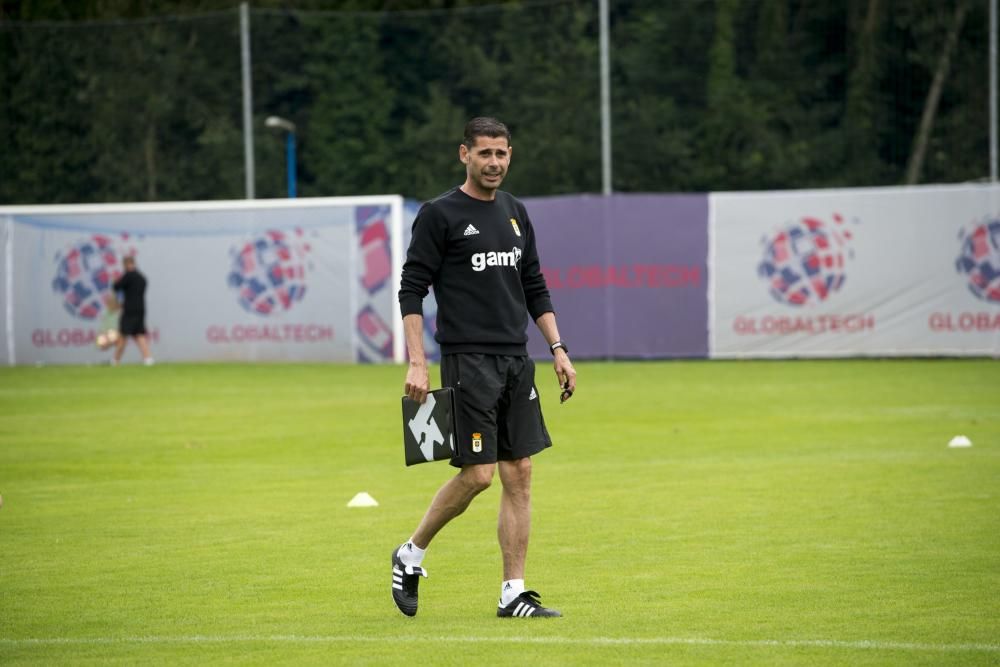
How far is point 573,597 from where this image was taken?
823cm

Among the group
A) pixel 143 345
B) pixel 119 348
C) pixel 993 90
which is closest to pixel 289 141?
pixel 143 345

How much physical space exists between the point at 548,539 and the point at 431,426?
2.76 m

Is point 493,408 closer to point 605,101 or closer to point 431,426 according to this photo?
point 431,426

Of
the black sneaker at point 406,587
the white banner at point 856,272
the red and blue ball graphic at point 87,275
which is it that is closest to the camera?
the black sneaker at point 406,587

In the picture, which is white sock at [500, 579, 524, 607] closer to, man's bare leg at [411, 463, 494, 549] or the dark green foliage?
man's bare leg at [411, 463, 494, 549]

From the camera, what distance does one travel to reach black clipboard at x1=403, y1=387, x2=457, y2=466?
7652 mm

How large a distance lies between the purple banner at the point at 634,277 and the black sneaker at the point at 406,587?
70.1 ft

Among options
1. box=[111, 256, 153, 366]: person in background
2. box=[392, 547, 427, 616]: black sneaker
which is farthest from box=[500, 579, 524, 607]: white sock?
box=[111, 256, 153, 366]: person in background

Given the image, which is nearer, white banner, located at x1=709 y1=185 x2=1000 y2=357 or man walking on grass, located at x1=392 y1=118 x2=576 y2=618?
man walking on grass, located at x1=392 y1=118 x2=576 y2=618

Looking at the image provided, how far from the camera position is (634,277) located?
1158 inches

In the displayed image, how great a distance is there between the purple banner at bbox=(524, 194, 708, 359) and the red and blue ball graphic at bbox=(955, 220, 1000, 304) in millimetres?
4302

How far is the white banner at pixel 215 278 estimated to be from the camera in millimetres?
30359

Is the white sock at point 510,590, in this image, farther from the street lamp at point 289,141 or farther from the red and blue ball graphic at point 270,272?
the street lamp at point 289,141

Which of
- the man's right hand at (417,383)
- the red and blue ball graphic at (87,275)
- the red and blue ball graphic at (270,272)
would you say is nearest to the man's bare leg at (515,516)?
the man's right hand at (417,383)
